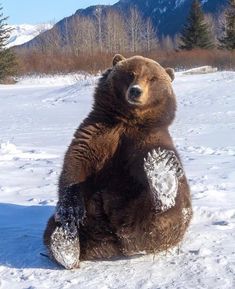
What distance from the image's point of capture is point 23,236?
3.98 metres

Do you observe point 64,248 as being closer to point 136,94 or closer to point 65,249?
point 65,249

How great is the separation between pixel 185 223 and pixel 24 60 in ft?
144

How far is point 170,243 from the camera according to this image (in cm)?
343

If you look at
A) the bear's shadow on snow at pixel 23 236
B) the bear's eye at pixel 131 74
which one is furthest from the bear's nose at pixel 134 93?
the bear's shadow on snow at pixel 23 236

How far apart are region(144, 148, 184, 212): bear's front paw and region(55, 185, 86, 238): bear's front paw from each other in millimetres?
455

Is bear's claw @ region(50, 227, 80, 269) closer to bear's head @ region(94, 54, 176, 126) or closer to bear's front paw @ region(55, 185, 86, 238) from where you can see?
bear's front paw @ region(55, 185, 86, 238)

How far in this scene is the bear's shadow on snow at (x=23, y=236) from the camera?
347 cm

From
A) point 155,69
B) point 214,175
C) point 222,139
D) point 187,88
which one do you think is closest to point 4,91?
Result: point 187,88

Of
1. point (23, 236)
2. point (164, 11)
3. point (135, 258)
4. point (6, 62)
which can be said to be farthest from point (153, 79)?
point (164, 11)

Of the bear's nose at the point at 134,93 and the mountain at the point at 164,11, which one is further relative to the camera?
the mountain at the point at 164,11

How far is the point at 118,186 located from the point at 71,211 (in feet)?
0.97

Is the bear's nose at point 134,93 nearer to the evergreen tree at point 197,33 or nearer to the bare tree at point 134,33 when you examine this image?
the evergreen tree at point 197,33

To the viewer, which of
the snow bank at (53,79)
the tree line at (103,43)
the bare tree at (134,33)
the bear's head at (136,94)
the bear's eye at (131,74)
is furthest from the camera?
the bare tree at (134,33)

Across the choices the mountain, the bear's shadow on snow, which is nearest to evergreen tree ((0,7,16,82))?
the bear's shadow on snow
